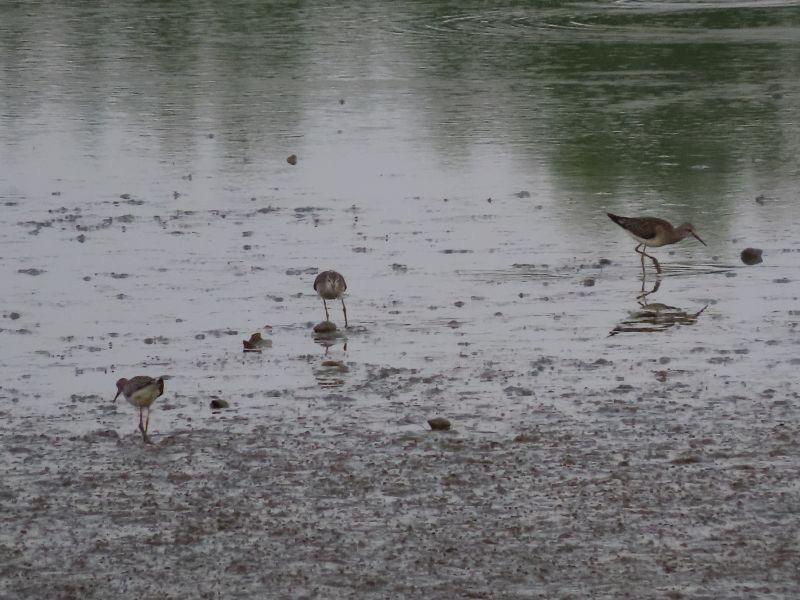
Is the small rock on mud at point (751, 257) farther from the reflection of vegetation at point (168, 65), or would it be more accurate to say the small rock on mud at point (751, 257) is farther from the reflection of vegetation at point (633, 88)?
the reflection of vegetation at point (168, 65)

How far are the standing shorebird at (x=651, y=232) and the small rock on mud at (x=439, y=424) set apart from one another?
4.97 metres

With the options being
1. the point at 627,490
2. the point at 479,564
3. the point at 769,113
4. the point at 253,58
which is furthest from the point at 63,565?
the point at 253,58

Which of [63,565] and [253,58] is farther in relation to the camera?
[253,58]

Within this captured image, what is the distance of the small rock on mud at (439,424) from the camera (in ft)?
31.4

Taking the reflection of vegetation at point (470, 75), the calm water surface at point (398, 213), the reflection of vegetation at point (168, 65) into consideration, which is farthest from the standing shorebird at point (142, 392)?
the reflection of vegetation at point (168, 65)

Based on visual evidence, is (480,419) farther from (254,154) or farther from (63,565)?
(254,154)

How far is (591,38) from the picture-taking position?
1265 inches

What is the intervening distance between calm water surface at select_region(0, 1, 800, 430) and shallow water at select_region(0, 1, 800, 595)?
0.04m

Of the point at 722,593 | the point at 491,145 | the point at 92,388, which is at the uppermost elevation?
the point at 491,145

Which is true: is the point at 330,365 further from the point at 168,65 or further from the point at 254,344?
the point at 168,65

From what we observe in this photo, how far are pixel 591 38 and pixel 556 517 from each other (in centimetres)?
2501

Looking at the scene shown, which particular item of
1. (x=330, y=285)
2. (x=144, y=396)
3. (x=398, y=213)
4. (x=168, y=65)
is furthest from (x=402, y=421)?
(x=168, y=65)

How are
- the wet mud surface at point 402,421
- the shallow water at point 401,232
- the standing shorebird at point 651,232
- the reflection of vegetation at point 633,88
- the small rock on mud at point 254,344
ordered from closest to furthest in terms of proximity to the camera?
the wet mud surface at point 402,421, the shallow water at point 401,232, the small rock on mud at point 254,344, the standing shorebird at point 651,232, the reflection of vegetation at point 633,88

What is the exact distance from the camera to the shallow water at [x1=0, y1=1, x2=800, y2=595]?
10.5m
